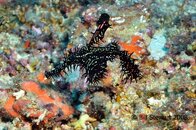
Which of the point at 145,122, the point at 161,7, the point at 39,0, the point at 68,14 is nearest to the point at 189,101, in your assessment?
the point at 145,122

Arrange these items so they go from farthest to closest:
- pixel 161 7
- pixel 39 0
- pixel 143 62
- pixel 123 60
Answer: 1. pixel 39 0
2. pixel 161 7
3. pixel 143 62
4. pixel 123 60

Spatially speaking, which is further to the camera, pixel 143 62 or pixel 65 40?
pixel 65 40

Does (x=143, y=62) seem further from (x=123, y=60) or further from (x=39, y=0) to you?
(x=39, y=0)

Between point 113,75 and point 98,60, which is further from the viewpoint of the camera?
point 113,75

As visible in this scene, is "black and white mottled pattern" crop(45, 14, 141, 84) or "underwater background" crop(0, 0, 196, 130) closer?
"black and white mottled pattern" crop(45, 14, 141, 84)

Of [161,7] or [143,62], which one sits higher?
[161,7]

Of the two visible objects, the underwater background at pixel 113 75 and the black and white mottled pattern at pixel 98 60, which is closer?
the black and white mottled pattern at pixel 98 60

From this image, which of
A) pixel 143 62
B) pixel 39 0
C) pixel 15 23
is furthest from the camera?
pixel 39 0

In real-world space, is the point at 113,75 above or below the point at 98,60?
above
